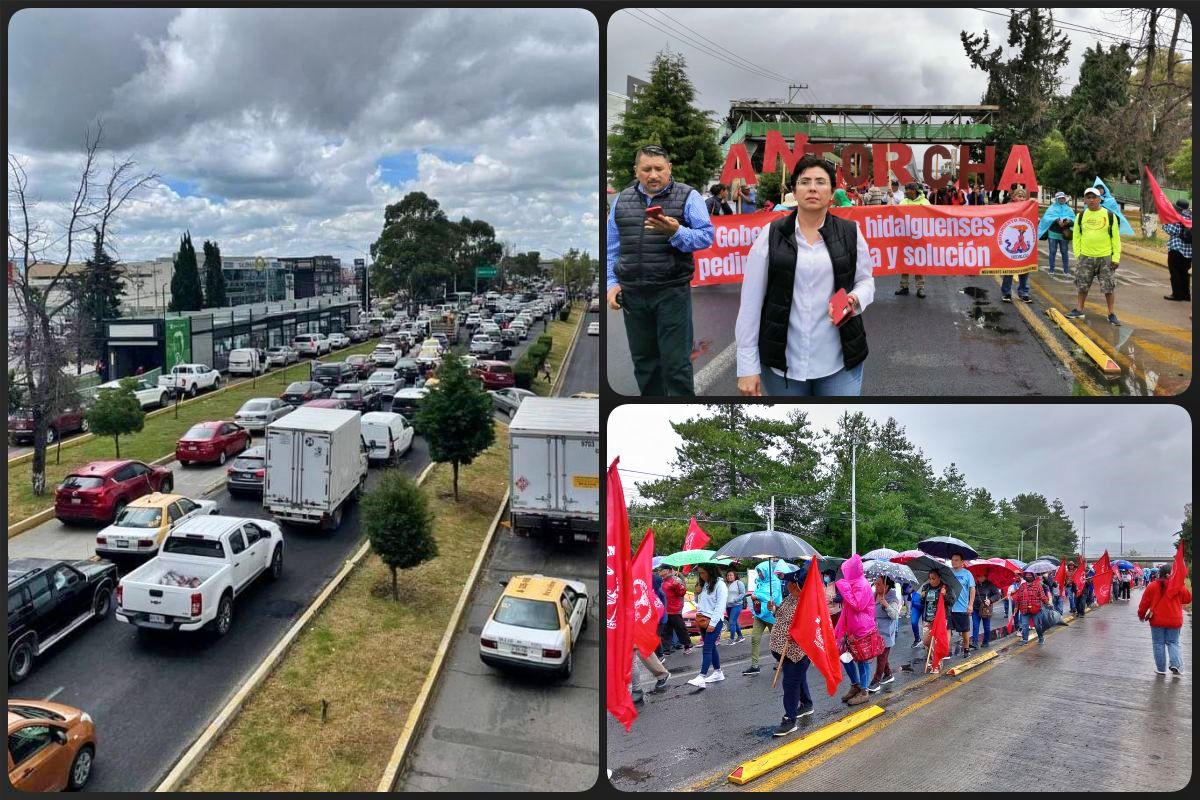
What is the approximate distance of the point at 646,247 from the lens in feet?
13.2

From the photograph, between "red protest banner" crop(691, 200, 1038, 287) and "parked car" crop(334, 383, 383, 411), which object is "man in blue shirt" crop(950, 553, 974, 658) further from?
"parked car" crop(334, 383, 383, 411)

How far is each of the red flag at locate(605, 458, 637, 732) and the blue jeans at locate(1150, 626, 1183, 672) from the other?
345cm

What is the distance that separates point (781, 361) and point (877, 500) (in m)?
3.19

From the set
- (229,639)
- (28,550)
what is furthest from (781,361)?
(28,550)

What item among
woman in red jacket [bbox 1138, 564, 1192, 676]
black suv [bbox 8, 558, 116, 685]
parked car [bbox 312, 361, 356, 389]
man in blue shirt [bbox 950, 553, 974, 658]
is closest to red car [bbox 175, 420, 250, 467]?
black suv [bbox 8, 558, 116, 685]

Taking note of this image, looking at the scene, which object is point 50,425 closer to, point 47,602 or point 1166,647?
point 47,602

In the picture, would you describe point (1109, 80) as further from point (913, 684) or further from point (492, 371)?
point (492, 371)

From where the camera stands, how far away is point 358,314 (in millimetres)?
23891

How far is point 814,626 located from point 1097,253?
2.94 metres

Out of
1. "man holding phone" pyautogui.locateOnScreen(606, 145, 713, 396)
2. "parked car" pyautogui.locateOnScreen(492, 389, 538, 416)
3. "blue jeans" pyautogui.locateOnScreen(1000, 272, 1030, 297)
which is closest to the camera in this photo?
"man holding phone" pyautogui.locateOnScreen(606, 145, 713, 396)

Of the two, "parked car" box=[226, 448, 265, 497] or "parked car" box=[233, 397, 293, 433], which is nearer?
"parked car" box=[226, 448, 265, 497]

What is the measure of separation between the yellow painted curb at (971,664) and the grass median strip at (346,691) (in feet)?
13.3

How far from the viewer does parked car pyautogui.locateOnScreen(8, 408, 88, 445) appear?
1134 cm

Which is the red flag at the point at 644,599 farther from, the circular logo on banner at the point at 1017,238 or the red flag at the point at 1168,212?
the red flag at the point at 1168,212
